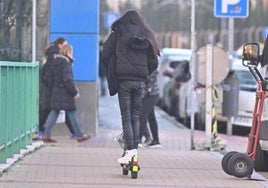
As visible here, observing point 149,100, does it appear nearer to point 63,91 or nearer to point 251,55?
point 63,91

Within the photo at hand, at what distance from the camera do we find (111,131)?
1611 cm

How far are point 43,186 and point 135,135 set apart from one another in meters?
1.41

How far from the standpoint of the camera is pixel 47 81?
13664 mm

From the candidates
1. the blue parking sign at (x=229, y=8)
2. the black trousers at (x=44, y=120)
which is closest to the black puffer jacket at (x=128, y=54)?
the black trousers at (x=44, y=120)

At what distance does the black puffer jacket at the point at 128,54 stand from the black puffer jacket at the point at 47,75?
175 inches

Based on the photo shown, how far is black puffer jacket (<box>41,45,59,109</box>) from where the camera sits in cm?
1357

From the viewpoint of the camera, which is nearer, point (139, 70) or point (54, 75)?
point (139, 70)

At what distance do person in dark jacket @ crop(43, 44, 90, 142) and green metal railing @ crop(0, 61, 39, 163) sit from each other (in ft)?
2.45

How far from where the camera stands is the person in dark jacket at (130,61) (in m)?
9.09

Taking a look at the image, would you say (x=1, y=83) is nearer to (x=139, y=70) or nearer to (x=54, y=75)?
(x=139, y=70)

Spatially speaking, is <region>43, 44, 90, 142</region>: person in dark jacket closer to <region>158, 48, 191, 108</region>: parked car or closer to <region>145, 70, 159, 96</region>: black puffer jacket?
<region>145, 70, 159, 96</region>: black puffer jacket

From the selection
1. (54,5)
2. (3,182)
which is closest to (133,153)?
(3,182)

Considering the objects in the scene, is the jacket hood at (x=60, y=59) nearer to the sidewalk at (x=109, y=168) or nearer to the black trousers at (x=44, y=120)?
the black trousers at (x=44, y=120)

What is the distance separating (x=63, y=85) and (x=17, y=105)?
2.91 m
